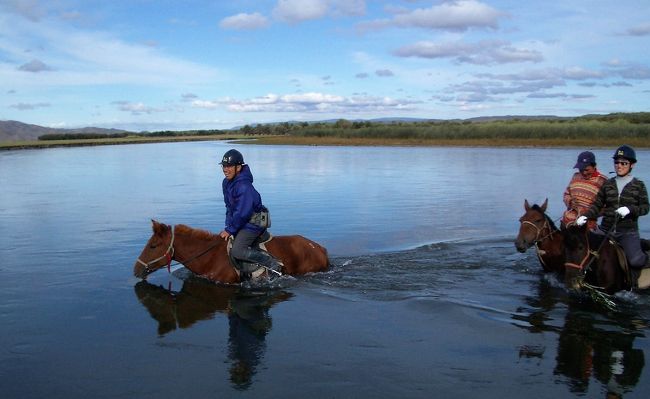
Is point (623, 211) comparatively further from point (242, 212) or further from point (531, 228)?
point (242, 212)

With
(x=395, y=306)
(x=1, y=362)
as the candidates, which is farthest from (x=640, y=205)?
(x=1, y=362)

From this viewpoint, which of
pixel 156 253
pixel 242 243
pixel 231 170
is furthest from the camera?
pixel 156 253

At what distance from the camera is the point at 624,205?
8.11 meters

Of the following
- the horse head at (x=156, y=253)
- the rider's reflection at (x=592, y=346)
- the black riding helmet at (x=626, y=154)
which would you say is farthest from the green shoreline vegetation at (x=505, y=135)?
the horse head at (x=156, y=253)

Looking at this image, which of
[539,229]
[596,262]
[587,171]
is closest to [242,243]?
[539,229]

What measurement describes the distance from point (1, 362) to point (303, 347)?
10.6 feet

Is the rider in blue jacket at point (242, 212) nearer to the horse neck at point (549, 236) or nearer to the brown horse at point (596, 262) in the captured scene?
the horse neck at point (549, 236)

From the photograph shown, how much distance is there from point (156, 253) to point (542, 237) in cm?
594

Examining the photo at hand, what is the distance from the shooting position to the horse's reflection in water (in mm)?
6602

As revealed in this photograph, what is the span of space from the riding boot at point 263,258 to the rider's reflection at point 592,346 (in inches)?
148

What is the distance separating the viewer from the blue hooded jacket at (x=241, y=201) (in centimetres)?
891

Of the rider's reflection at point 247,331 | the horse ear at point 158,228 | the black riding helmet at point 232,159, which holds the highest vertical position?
the black riding helmet at point 232,159

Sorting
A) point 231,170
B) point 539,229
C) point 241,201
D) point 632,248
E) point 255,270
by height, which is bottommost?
point 255,270

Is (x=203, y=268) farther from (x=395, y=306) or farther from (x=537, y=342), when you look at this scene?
(x=537, y=342)
